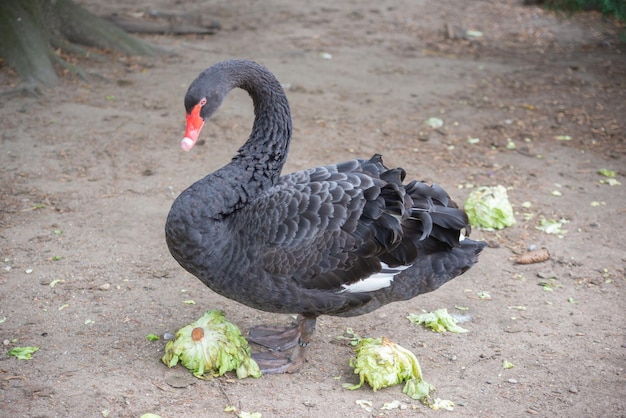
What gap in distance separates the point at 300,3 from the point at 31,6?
597 centimetres

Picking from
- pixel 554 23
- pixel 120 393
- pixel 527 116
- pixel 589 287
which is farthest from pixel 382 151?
pixel 554 23

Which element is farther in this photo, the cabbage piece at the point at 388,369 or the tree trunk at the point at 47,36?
the tree trunk at the point at 47,36

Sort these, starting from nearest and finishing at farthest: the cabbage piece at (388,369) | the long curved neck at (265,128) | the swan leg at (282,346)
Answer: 1. the cabbage piece at (388,369)
2. the swan leg at (282,346)
3. the long curved neck at (265,128)

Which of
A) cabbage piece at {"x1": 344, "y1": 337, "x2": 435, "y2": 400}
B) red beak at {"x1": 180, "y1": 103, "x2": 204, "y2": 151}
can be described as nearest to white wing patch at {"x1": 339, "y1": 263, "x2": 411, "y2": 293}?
cabbage piece at {"x1": 344, "y1": 337, "x2": 435, "y2": 400}

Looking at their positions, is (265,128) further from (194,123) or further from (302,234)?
(302,234)

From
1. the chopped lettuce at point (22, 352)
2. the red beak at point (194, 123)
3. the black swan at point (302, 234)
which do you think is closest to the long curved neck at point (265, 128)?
the black swan at point (302, 234)

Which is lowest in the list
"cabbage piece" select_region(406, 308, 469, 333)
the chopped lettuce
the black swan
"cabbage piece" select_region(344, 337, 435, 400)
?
"cabbage piece" select_region(406, 308, 469, 333)

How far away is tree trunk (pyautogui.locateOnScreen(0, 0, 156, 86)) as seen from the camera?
7.77 m

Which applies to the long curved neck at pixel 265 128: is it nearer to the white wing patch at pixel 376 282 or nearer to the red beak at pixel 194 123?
the red beak at pixel 194 123

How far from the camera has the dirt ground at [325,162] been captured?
12.5 feet

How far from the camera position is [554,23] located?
12.1 meters

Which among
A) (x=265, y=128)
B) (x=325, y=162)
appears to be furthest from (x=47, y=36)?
(x=265, y=128)

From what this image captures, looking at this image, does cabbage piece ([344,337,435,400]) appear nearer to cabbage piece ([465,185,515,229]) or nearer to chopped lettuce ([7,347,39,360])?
chopped lettuce ([7,347,39,360])

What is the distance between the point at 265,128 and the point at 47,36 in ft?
16.9
